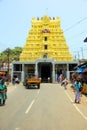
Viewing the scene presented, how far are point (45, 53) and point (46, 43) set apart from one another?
2.22m

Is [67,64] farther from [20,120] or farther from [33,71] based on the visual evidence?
[20,120]

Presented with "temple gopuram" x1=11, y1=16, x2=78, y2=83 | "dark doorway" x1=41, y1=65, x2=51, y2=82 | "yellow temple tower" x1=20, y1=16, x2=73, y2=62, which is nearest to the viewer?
"temple gopuram" x1=11, y1=16, x2=78, y2=83

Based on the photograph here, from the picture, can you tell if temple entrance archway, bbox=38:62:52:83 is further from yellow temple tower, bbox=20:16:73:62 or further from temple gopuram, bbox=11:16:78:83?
yellow temple tower, bbox=20:16:73:62

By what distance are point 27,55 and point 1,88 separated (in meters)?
56.1

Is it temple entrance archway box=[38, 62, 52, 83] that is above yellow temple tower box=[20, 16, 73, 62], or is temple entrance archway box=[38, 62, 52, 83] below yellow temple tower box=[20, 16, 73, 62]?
below

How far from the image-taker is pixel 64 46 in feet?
257

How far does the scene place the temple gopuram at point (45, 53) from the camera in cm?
7475

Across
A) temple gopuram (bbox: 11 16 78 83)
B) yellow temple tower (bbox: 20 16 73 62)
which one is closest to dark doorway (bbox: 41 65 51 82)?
temple gopuram (bbox: 11 16 78 83)

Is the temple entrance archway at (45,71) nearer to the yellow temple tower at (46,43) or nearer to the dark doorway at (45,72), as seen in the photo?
the dark doorway at (45,72)

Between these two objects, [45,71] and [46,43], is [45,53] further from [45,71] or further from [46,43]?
[45,71]

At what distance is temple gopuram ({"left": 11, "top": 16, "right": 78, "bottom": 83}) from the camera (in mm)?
74750

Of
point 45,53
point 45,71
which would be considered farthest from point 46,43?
point 45,71

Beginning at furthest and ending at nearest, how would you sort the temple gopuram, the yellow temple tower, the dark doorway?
1. the dark doorway
2. the yellow temple tower
3. the temple gopuram

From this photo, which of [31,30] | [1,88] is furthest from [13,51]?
[1,88]
